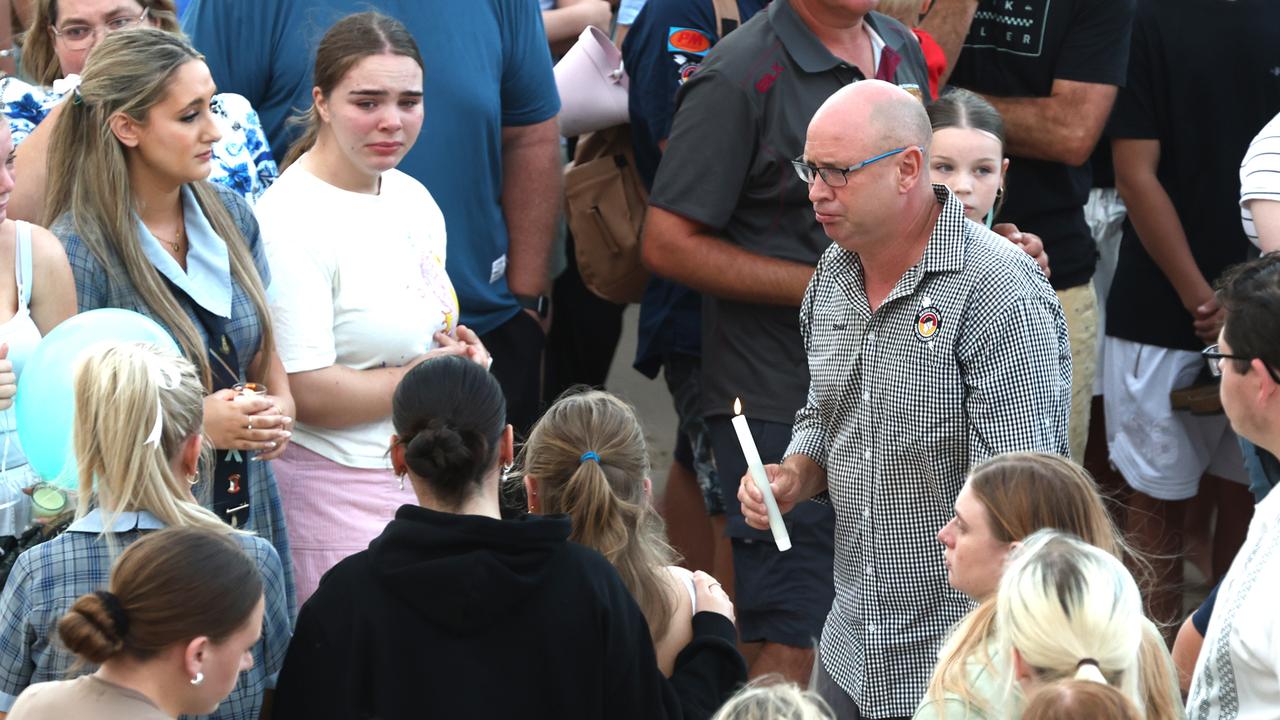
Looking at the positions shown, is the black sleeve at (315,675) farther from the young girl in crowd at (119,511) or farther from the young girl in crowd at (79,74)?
the young girl in crowd at (79,74)

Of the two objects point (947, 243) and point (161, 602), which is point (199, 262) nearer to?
point (161, 602)

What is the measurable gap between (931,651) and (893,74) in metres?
1.83

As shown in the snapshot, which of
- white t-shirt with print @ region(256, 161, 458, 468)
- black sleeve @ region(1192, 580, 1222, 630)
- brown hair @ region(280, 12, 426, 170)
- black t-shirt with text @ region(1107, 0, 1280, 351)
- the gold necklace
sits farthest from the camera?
black t-shirt with text @ region(1107, 0, 1280, 351)

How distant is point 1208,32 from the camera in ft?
17.5

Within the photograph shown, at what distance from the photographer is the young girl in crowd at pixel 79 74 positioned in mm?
4121

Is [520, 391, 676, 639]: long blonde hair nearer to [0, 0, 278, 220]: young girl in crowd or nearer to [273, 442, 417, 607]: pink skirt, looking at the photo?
[273, 442, 417, 607]: pink skirt

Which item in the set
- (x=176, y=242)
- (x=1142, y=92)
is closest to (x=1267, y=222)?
(x=1142, y=92)

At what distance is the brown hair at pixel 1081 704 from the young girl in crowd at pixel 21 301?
Answer: 223 cm

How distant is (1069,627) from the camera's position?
2328mm

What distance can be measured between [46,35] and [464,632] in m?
2.42

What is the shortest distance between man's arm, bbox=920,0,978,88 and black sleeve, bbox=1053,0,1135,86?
328 millimetres

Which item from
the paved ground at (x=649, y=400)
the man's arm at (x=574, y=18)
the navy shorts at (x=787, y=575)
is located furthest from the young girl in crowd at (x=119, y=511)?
the paved ground at (x=649, y=400)

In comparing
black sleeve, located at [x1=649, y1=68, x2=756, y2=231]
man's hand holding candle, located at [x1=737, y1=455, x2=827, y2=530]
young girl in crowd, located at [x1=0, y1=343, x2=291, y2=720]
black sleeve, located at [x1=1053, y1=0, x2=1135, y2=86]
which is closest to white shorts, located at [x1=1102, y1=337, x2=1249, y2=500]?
black sleeve, located at [x1=1053, y1=0, x2=1135, y2=86]

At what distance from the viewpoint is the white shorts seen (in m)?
5.43
